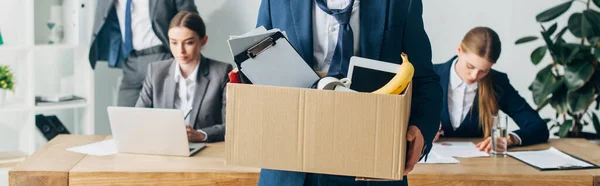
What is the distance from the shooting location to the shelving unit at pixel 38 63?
12.3 feet

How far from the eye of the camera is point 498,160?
2.55 m

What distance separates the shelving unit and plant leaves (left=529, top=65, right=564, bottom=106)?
2.43 metres

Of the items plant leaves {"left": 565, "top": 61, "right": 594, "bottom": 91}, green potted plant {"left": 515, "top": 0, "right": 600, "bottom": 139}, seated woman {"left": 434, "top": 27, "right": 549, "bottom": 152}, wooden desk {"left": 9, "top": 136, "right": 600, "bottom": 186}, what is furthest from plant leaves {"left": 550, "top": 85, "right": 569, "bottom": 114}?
wooden desk {"left": 9, "top": 136, "right": 600, "bottom": 186}

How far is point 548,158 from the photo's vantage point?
2592 millimetres

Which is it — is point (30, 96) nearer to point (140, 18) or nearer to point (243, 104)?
point (140, 18)

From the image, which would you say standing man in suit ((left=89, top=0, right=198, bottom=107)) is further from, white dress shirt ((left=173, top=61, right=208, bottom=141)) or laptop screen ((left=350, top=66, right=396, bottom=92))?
laptop screen ((left=350, top=66, right=396, bottom=92))

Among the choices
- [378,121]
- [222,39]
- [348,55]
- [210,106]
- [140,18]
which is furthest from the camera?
[222,39]

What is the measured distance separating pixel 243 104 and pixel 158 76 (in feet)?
7.08

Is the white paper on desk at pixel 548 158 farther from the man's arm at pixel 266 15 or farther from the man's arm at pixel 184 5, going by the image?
the man's arm at pixel 184 5

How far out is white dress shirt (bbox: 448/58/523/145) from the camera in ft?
10.3

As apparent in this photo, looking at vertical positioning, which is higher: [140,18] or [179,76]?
[140,18]

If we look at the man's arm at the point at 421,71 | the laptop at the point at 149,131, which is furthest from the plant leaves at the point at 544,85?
the man's arm at the point at 421,71

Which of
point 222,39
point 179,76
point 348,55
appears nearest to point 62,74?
point 222,39

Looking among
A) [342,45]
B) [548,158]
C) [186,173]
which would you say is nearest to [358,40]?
[342,45]
